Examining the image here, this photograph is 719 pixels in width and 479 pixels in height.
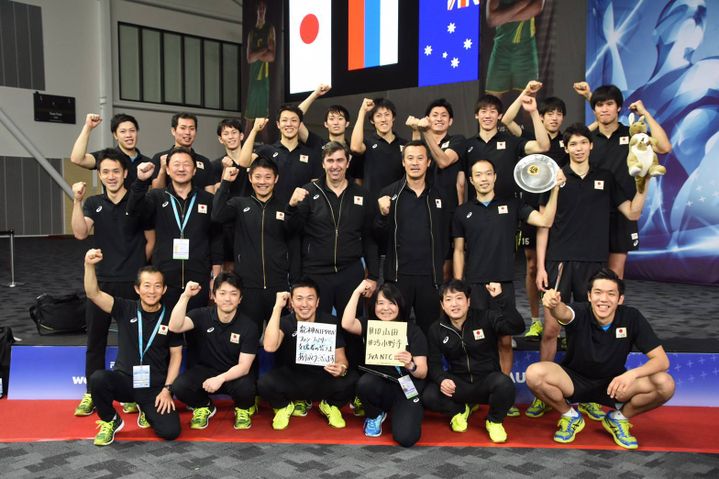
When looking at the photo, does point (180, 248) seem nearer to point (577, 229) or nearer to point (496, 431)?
point (496, 431)

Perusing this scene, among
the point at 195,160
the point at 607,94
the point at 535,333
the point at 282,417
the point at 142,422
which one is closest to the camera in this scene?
the point at 142,422

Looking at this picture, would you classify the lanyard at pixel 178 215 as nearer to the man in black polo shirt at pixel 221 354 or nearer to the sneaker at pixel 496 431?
the man in black polo shirt at pixel 221 354

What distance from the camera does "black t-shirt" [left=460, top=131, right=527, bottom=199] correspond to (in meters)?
4.79

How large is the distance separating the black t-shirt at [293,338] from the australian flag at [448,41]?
23.4ft

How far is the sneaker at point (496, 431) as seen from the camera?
3.69 m

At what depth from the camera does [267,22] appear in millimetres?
14469

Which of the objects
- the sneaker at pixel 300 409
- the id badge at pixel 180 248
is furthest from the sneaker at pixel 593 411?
the id badge at pixel 180 248

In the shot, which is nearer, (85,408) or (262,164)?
(85,408)

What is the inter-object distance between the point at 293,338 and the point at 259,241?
71 cm

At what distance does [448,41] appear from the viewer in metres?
10.4

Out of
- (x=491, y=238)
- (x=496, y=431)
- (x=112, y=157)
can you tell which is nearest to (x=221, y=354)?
(x=112, y=157)

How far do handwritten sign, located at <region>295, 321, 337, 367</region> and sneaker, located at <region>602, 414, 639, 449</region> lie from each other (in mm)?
1712

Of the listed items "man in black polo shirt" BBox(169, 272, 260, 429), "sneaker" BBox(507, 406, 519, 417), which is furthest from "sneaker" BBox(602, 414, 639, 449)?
"man in black polo shirt" BBox(169, 272, 260, 429)

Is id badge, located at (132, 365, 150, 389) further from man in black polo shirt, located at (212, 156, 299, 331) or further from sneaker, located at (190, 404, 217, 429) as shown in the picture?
man in black polo shirt, located at (212, 156, 299, 331)
